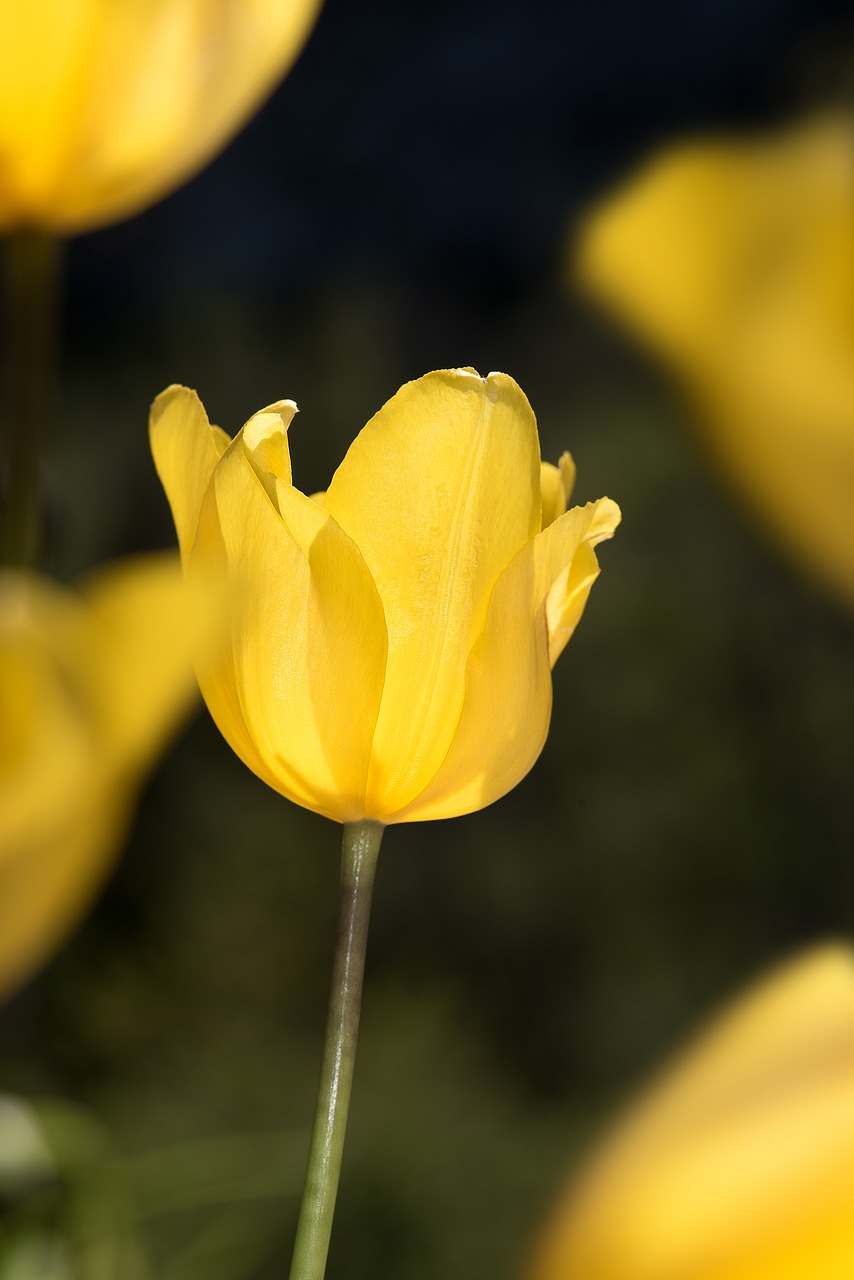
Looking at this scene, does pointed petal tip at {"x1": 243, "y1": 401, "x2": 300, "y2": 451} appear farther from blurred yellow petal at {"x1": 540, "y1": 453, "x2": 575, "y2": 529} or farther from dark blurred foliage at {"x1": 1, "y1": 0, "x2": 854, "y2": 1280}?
dark blurred foliage at {"x1": 1, "y1": 0, "x2": 854, "y2": 1280}

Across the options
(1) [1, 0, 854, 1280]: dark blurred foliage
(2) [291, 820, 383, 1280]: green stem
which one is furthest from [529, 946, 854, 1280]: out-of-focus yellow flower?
(1) [1, 0, 854, 1280]: dark blurred foliage

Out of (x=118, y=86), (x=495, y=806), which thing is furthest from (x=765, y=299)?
(x=495, y=806)

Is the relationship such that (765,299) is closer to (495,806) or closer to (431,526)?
(431,526)

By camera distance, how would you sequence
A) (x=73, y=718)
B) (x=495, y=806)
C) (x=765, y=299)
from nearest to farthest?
1. (x=73, y=718)
2. (x=765, y=299)
3. (x=495, y=806)

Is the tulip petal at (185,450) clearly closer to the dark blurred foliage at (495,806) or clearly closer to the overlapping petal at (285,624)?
the overlapping petal at (285,624)

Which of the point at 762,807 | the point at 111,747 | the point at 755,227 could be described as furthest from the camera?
the point at 762,807

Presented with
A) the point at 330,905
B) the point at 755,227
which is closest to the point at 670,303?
the point at 755,227

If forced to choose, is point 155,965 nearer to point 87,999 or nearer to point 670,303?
point 87,999
